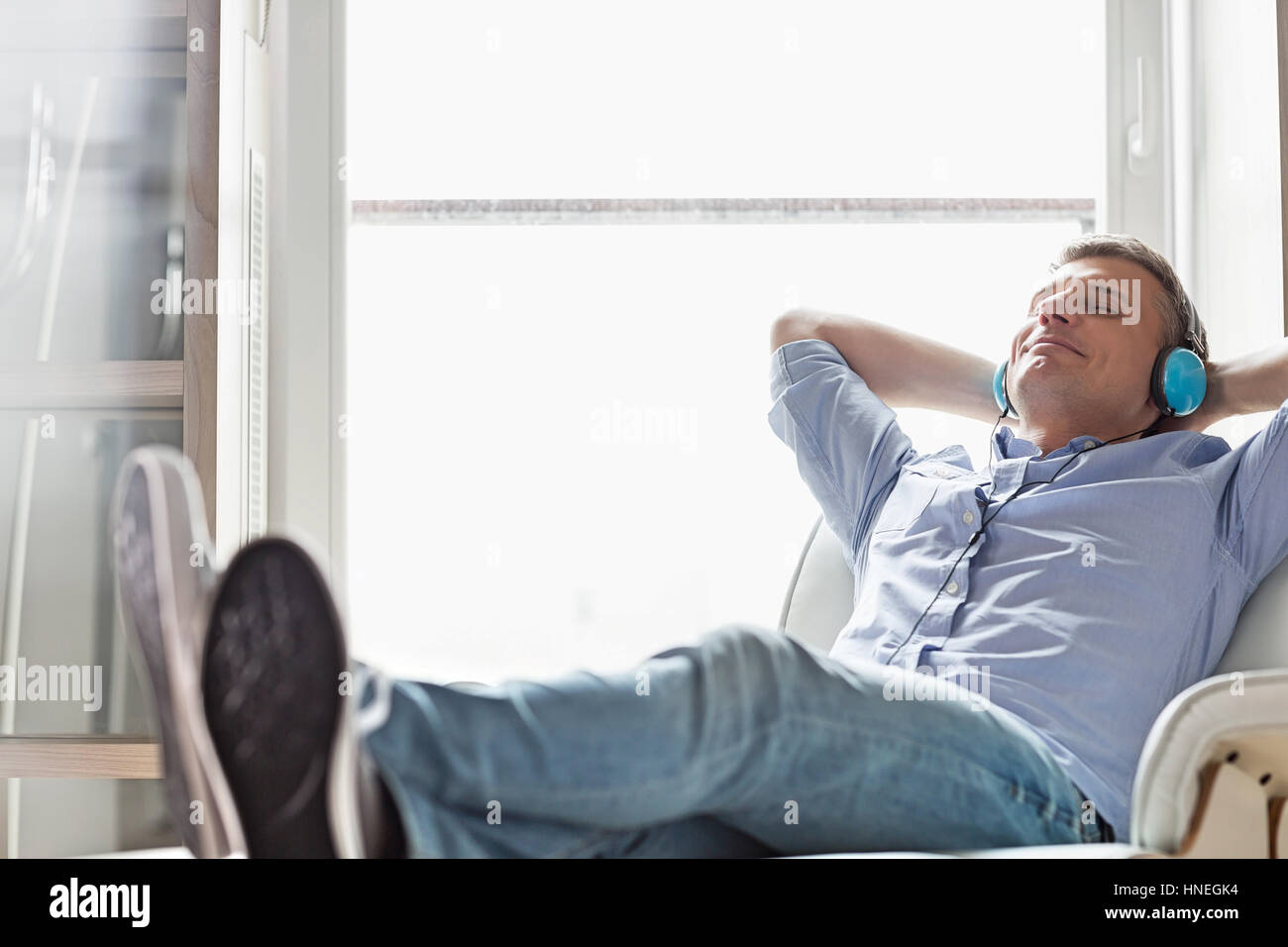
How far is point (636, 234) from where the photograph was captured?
195cm

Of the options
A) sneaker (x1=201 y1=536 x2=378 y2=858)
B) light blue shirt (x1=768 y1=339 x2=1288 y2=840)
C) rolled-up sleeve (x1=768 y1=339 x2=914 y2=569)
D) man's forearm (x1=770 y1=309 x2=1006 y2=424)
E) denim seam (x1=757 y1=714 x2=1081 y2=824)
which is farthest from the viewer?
man's forearm (x1=770 y1=309 x2=1006 y2=424)

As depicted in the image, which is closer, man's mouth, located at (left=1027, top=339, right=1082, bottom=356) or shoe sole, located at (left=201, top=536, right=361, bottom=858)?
shoe sole, located at (left=201, top=536, right=361, bottom=858)

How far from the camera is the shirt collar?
1279mm

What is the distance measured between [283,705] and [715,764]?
30 cm

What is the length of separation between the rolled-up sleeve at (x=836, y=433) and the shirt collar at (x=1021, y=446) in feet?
0.35

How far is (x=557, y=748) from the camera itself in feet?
2.43

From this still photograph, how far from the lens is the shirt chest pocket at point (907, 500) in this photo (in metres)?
1.30

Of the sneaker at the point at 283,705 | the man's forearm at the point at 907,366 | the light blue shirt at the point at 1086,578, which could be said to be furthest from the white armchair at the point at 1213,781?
the man's forearm at the point at 907,366

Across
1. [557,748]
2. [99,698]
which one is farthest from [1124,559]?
[99,698]

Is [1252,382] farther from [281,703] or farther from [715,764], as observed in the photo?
[281,703]

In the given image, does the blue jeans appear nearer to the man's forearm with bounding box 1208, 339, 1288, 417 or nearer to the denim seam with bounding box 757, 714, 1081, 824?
the denim seam with bounding box 757, 714, 1081, 824

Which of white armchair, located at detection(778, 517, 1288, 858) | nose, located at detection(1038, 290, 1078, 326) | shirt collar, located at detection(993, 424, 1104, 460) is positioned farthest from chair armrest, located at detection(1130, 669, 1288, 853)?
nose, located at detection(1038, 290, 1078, 326)

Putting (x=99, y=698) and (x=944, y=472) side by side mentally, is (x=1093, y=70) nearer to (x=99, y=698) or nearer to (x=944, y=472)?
(x=944, y=472)

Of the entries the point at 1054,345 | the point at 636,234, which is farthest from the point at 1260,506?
the point at 636,234
